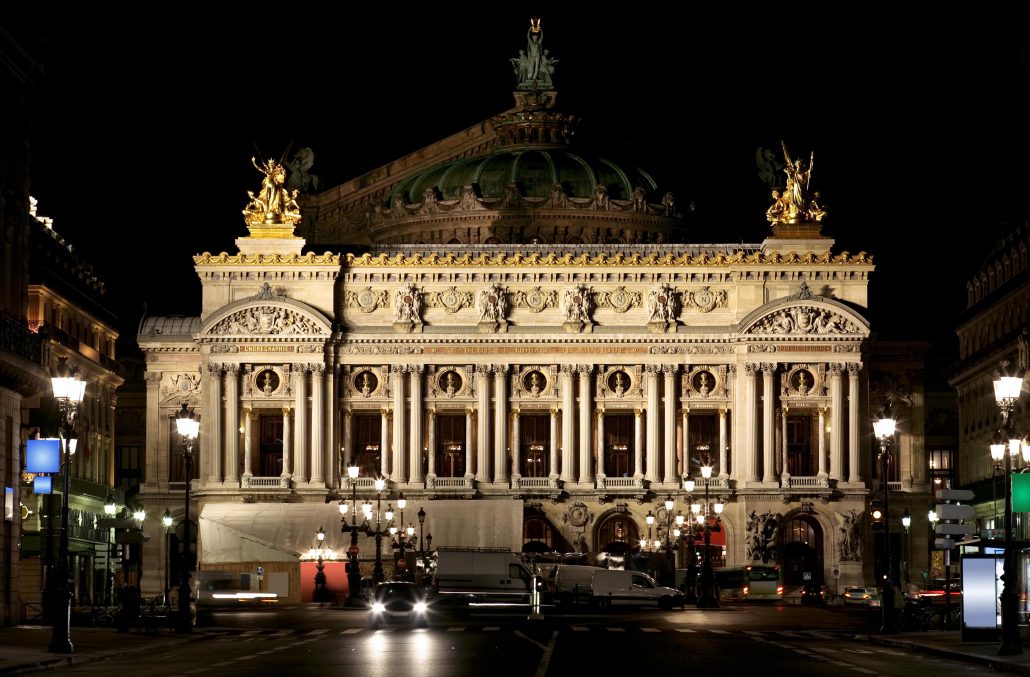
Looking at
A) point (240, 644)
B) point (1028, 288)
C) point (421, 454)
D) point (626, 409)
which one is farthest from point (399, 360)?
point (240, 644)

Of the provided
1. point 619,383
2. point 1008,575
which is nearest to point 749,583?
point 619,383

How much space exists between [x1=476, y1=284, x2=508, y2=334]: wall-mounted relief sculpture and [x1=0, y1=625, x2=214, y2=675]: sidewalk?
58.1 m

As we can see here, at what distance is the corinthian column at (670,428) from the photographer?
12750 cm

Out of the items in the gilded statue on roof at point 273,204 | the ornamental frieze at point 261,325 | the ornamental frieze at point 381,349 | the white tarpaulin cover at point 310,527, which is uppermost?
the gilded statue on roof at point 273,204

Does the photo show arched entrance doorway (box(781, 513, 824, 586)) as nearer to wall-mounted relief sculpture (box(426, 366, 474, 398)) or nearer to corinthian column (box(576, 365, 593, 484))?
corinthian column (box(576, 365, 593, 484))

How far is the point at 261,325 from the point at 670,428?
2470 centimetres

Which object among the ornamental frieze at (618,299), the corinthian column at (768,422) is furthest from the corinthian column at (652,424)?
the corinthian column at (768,422)

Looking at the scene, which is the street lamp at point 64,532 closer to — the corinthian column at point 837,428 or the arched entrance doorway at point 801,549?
the corinthian column at point 837,428

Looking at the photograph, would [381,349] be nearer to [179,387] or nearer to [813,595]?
[179,387]

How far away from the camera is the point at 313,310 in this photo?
126688 mm

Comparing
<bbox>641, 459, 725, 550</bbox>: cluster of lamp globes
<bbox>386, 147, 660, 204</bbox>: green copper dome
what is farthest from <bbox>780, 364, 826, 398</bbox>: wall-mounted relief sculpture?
<bbox>386, 147, 660, 204</bbox>: green copper dome

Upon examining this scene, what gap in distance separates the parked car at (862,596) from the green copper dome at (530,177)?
47.5 meters

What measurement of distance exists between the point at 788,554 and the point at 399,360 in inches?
1007

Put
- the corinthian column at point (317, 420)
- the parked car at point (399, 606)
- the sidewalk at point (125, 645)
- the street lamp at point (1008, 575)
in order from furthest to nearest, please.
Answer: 1. the corinthian column at point (317, 420)
2. the parked car at point (399, 606)
3. the street lamp at point (1008, 575)
4. the sidewalk at point (125, 645)
